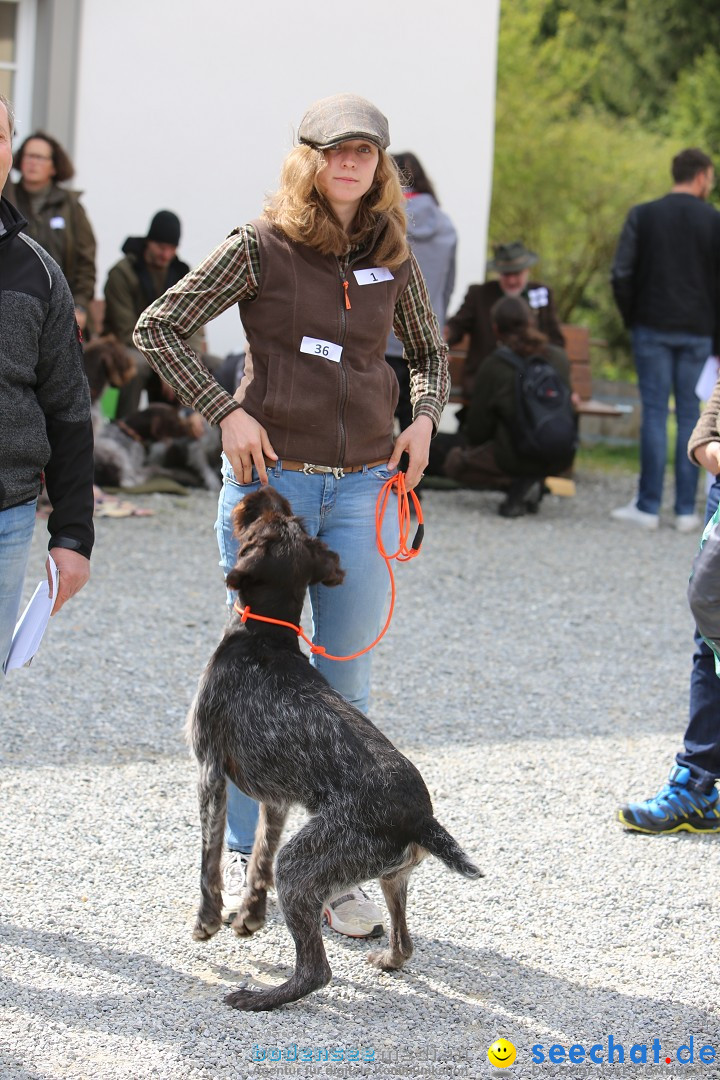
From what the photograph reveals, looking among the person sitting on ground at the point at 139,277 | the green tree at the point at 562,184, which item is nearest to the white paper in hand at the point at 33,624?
the person sitting on ground at the point at 139,277

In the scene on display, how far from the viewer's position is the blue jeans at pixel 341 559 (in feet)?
11.3

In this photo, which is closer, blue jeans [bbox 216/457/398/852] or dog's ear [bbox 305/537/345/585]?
dog's ear [bbox 305/537/345/585]

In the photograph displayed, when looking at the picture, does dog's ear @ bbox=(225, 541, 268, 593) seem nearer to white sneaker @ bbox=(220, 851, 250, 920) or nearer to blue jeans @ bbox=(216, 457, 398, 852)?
blue jeans @ bbox=(216, 457, 398, 852)

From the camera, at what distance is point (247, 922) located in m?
3.41

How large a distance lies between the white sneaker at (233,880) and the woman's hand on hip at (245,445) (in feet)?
3.62

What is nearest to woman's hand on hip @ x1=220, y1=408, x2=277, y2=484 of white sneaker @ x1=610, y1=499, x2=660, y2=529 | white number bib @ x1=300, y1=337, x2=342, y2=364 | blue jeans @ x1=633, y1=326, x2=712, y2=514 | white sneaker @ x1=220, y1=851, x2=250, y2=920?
white number bib @ x1=300, y1=337, x2=342, y2=364

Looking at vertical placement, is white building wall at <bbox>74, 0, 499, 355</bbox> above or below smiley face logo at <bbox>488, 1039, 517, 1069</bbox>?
above

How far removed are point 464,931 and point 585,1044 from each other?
2.02ft

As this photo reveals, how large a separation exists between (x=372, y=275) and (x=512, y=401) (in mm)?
6096

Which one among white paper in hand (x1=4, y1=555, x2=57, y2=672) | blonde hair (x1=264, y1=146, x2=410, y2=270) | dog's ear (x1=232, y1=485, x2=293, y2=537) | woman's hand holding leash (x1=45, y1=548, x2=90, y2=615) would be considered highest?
blonde hair (x1=264, y1=146, x2=410, y2=270)

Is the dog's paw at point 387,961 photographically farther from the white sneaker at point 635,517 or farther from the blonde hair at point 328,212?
the white sneaker at point 635,517

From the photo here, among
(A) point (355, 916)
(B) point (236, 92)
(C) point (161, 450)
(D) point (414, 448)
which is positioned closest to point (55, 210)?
(C) point (161, 450)

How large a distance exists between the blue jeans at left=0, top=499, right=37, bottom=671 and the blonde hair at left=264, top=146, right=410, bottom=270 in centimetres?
98

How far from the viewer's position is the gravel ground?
3057 mm
